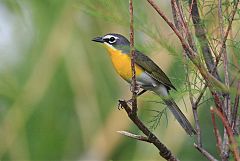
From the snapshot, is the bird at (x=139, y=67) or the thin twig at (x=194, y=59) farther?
the bird at (x=139, y=67)

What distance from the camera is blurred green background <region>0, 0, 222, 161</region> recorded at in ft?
7.22

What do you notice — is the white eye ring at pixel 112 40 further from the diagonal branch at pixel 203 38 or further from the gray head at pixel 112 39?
the diagonal branch at pixel 203 38

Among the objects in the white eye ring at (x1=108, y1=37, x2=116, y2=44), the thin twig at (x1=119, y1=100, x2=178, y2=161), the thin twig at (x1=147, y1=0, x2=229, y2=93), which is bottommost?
the thin twig at (x1=119, y1=100, x2=178, y2=161)

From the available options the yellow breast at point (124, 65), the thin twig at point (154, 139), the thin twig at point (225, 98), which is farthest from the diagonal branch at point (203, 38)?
the yellow breast at point (124, 65)

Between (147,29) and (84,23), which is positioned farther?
(84,23)

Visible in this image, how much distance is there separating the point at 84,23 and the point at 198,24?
127 centimetres

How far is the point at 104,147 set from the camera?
2.22 metres

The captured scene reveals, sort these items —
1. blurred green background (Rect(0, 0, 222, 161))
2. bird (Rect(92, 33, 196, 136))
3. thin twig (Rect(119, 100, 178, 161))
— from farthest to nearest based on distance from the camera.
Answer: blurred green background (Rect(0, 0, 222, 161)) → bird (Rect(92, 33, 196, 136)) → thin twig (Rect(119, 100, 178, 161))

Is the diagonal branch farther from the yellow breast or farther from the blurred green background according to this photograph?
the blurred green background

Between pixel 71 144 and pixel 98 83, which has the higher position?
pixel 98 83

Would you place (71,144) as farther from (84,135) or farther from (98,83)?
(98,83)

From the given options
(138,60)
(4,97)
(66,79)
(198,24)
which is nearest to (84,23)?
(66,79)

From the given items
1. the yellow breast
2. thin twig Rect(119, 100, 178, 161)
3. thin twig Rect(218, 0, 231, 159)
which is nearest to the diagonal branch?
thin twig Rect(218, 0, 231, 159)

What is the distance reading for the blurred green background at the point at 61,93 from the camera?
220 cm
